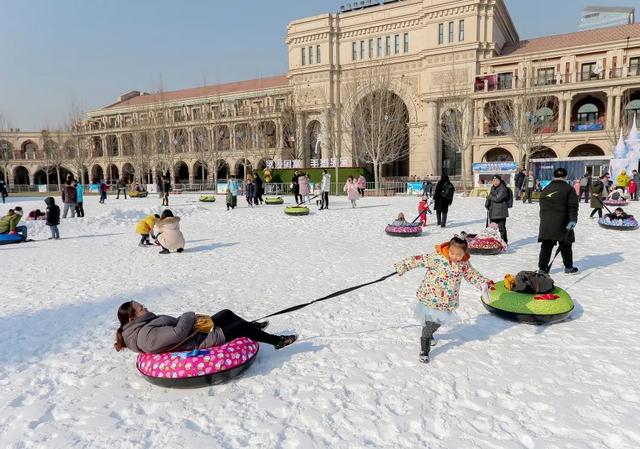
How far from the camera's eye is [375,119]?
33750 mm

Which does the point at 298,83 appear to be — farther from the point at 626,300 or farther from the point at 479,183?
the point at 626,300

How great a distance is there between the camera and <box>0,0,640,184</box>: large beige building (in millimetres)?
35125

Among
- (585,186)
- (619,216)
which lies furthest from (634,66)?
(619,216)

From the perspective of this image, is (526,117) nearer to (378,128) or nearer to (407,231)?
(378,128)

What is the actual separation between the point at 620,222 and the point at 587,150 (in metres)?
29.9

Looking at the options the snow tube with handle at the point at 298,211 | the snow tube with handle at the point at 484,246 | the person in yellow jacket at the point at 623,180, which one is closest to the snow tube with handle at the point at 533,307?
the snow tube with handle at the point at 484,246

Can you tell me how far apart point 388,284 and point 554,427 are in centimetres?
402

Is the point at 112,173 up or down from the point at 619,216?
up

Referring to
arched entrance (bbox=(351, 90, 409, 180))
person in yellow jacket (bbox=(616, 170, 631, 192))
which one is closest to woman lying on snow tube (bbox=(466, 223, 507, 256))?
person in yellow jacket (bbox=(616, 170, 631, 192))

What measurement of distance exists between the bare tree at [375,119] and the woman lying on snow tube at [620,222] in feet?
60.1

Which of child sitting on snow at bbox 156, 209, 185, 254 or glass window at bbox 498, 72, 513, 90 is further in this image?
glass window at bbox 498, 72, 513, 90

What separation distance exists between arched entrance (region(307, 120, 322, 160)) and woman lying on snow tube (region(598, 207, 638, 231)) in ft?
117

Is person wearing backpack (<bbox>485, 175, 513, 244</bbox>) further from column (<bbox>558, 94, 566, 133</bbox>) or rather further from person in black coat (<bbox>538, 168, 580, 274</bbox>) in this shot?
column (<bbox>558, 94, 566, 133</bbox>)

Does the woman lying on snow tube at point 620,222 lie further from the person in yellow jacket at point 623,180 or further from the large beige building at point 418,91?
the large beige building at point 418,91
